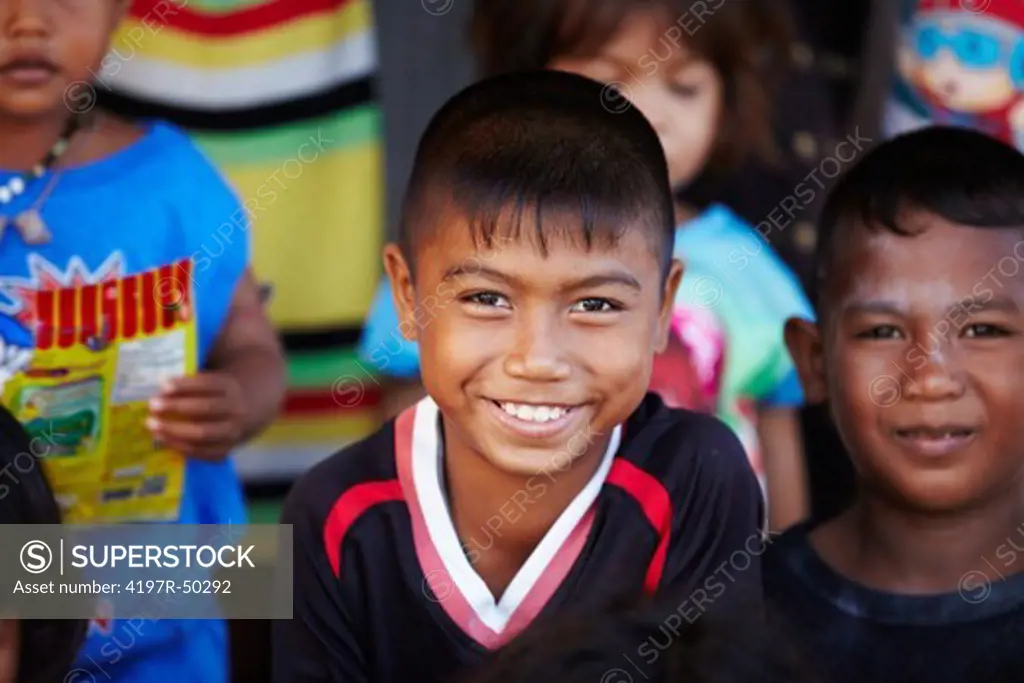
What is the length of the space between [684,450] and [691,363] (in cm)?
29

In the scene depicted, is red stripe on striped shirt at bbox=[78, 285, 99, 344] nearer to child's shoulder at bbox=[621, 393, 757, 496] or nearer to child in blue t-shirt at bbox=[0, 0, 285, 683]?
child in blue t-shirt at bbox=[0, 0, 285, 683]

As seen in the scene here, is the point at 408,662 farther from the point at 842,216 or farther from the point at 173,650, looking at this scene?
the point at 842,216

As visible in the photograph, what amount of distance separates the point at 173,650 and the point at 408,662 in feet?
1.23

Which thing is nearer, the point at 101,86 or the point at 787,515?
the point at 101,86

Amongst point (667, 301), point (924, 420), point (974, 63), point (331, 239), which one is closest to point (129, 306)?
point (331, 239)

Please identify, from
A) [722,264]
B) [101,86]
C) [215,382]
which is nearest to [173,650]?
[215,382]

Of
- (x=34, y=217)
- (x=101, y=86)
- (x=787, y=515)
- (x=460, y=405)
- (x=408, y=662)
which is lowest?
(x=408, y=662)

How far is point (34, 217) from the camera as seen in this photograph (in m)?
1.98

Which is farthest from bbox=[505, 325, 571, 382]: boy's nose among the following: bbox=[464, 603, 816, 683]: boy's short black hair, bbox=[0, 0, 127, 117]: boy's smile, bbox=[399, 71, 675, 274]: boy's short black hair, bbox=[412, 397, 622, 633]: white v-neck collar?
bbox=[0, 0, 127, 117]: boy's smile

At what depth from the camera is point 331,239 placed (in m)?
2.32

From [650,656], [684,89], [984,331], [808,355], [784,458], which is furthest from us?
[784,458]

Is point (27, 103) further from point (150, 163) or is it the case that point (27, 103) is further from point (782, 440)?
point (782, 440)

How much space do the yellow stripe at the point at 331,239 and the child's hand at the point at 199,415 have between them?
10.1 inches

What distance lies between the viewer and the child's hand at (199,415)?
6.72 feet
